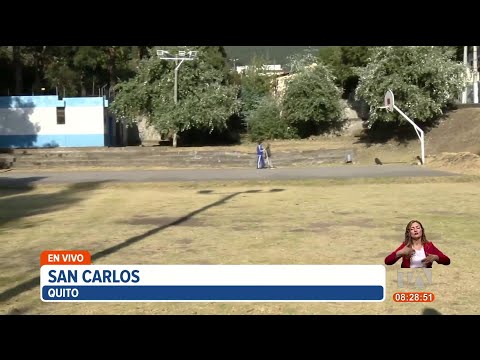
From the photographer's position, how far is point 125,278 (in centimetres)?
399

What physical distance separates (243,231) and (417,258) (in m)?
4.69

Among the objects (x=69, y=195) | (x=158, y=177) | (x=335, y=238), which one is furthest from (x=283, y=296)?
(x=158, y=177)

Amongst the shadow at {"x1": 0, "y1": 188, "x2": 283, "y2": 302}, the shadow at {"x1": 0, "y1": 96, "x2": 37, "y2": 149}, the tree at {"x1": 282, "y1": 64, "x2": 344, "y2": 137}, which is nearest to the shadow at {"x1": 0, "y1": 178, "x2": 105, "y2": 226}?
the shadow at {"x1": 0, "y1": 188, "x2": 283, "y2": 302}

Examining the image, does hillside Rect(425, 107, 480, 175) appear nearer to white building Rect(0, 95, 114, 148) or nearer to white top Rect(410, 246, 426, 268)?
white top Rect(410, 246, 426, 268)

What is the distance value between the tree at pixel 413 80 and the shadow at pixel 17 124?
21180 millimetres

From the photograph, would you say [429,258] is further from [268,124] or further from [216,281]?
[268,124]

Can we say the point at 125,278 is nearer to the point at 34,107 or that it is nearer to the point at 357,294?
the point at 357,294

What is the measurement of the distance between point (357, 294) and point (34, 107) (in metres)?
32.8

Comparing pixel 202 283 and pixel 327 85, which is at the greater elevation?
pixel 327 85

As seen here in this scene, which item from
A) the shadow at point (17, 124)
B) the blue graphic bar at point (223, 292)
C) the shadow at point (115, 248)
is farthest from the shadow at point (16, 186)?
the shadow at point (17, 124)

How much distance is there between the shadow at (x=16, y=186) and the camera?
16.6 meters

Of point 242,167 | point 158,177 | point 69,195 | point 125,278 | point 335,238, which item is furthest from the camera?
point 242,167

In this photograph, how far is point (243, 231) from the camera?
885cm

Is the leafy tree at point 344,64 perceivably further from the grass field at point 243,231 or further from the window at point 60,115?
the grass field at point 243,231
